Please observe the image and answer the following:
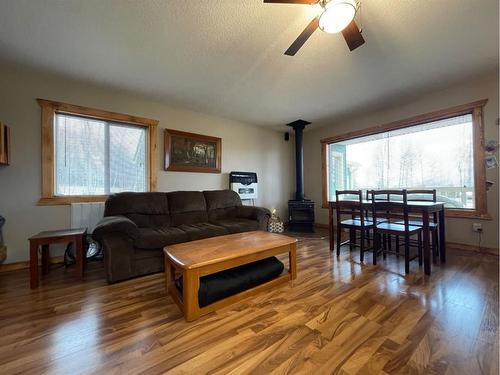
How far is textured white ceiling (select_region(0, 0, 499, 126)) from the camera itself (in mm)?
1721

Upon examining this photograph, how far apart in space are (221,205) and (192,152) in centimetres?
112

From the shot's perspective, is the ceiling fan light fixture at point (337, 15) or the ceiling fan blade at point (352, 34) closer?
the ceiling fan light fixture at point (337, 15)

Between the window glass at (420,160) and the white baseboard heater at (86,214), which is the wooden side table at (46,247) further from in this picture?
the window glass at (420,160)

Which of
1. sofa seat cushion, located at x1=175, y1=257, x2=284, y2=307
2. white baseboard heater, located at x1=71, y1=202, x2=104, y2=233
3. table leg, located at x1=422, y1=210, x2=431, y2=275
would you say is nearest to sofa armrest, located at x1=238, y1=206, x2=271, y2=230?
sofa seat cushion, located at x1=175, y1=257, x2=284, y2=307

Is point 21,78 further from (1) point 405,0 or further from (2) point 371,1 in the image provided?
(1) point 405,0

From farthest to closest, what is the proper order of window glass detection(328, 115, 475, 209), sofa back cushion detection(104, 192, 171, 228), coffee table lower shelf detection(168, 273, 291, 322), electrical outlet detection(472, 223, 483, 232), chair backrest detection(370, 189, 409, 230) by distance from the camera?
window glass detection(328, 115, 475, 209), electrical outlet detection(472, 223, 483, 232), sofa back cushion detection(104, 192, 171, 228), chair backrest detection(370, 189, 409, 230), coffee table lower shelf detection(168, 273, 291, 322)

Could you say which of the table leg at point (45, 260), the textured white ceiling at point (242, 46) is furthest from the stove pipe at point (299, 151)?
the table leg at point (45, 260)

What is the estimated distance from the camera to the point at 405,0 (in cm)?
164

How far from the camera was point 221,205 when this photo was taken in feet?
11.7

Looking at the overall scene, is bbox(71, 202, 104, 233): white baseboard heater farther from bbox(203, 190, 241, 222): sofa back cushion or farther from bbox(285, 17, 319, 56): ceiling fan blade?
bbox(285, 17, 319, 56): ceiling fan blade

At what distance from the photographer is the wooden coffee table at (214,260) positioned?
4.88ft

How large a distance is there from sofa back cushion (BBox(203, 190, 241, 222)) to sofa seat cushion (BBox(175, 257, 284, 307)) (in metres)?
1.50

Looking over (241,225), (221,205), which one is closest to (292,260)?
(241,225)

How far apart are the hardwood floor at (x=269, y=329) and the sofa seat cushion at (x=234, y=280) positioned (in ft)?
0.39
